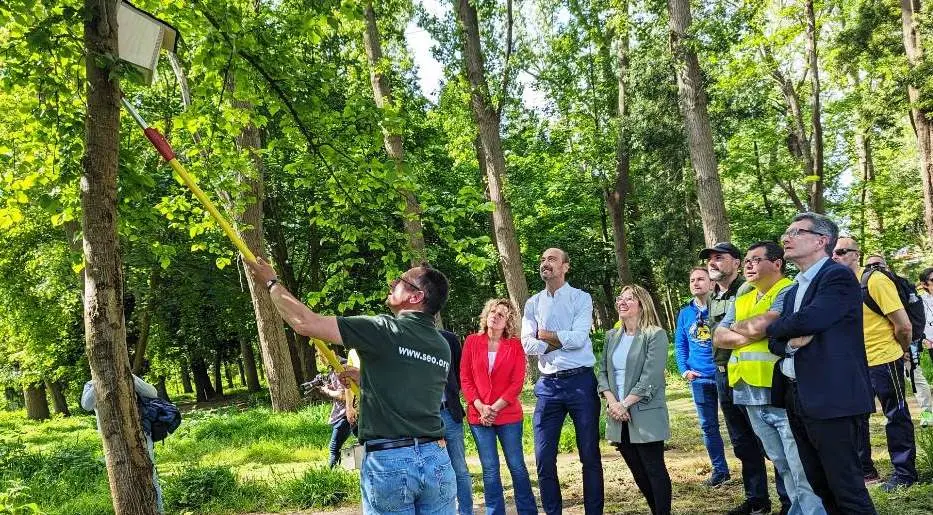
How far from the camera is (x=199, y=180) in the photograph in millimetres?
7117

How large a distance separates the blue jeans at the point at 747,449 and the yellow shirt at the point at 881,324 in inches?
47.6

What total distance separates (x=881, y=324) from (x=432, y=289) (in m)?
4.24

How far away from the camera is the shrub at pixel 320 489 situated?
6.81 meters

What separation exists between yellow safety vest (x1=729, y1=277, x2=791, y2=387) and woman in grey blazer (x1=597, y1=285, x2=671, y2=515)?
0.64 metres

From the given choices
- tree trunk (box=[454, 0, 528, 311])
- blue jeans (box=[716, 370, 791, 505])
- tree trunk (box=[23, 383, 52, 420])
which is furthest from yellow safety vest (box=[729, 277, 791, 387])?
tree trunk (box=[23, 383, 52, 420])

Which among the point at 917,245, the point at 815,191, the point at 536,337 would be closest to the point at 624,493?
the point at 536,337

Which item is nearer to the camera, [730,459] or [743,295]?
[743,295]

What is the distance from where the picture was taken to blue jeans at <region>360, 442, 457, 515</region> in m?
3.09

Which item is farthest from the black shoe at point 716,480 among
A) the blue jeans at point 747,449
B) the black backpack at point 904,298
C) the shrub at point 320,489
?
the shrub at point 320,489

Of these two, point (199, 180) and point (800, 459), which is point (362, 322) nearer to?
point (800, 459)

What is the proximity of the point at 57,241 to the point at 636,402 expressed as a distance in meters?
21.1

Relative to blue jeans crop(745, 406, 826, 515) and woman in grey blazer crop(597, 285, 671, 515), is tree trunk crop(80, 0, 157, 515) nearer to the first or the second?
woman in grey blazer crop(597, 285, 671, 515)

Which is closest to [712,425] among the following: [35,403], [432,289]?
[432,289]

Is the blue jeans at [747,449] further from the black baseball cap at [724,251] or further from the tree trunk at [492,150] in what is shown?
the tree trunk at [492,150]
